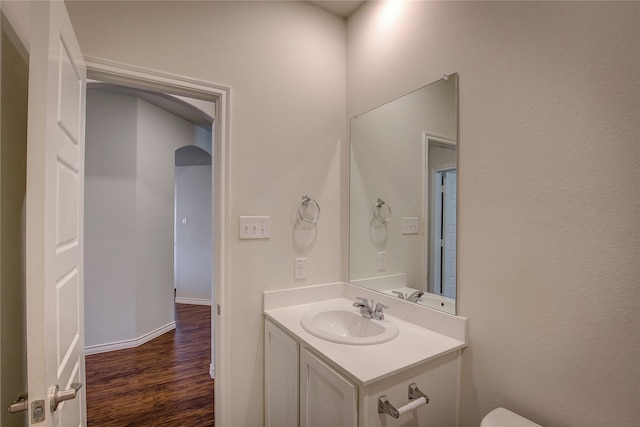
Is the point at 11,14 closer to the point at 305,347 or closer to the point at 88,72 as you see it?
the point at 88,72

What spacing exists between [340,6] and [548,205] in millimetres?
1650

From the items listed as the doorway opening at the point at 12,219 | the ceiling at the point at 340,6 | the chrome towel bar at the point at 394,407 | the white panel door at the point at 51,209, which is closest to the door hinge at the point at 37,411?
the white panel door at the point at 51,209

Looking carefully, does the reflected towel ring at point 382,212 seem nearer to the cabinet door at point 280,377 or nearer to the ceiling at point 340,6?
the cabinet door at point 280,377

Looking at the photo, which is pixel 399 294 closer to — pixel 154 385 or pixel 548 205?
pixel 548 205

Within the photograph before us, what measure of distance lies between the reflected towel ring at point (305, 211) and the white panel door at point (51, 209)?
1053 millimetres

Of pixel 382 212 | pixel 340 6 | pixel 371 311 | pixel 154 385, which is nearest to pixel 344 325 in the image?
pixel 371 311

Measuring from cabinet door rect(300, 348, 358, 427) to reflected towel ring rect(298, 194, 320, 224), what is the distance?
75 centimetres

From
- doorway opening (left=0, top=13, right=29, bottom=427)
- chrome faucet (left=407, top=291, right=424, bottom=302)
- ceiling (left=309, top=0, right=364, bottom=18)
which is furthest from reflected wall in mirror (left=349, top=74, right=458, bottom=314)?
doorway opening (left=0, top=13, right=29, bottom=427)

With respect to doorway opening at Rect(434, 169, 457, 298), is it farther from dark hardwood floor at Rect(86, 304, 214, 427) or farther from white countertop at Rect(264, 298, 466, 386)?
dark hardwood floor at Rect(86, 304, 214, 427)

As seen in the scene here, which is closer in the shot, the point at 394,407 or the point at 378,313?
the point at 394,407

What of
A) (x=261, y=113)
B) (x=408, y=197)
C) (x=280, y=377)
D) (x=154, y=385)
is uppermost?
(x=261, y=113)

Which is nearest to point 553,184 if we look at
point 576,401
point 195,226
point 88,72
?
point 576,401

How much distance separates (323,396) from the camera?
118 cm

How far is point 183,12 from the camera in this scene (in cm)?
148
